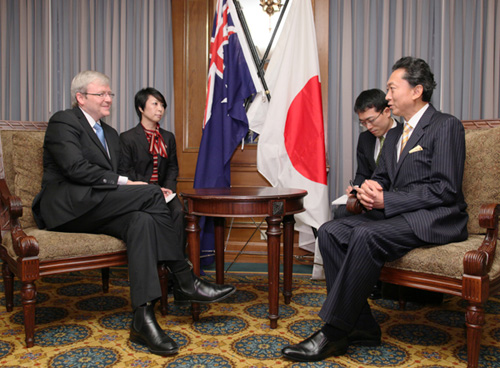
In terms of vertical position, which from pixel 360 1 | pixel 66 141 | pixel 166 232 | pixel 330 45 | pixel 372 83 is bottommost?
pixel 166 232

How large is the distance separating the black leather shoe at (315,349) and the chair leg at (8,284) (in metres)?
1.70

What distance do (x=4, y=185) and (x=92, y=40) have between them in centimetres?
210

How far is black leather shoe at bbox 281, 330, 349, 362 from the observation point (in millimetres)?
2045

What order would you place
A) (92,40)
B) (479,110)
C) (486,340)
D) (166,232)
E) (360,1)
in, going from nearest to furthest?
(486,340) → (166,232) → (479,110) → (360,1) → (92,40)

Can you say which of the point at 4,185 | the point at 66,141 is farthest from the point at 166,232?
the point at 4,185

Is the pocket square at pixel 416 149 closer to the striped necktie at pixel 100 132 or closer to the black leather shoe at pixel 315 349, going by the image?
the black leather shoe at pixel 315 349

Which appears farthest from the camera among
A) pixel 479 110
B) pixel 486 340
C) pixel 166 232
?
pixel 479 110

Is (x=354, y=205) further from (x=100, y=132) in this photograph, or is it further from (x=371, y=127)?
(x=100, y=132)

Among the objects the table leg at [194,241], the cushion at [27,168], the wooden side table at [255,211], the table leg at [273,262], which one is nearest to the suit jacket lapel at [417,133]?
the wooden side table at [255,211]

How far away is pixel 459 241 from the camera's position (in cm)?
219

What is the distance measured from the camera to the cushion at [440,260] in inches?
76.9

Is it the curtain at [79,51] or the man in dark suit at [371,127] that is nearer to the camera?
the man in dark suit at [371,127]

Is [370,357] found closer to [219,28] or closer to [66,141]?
[66,141]

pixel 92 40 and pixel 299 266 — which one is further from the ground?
pixel 92 40
